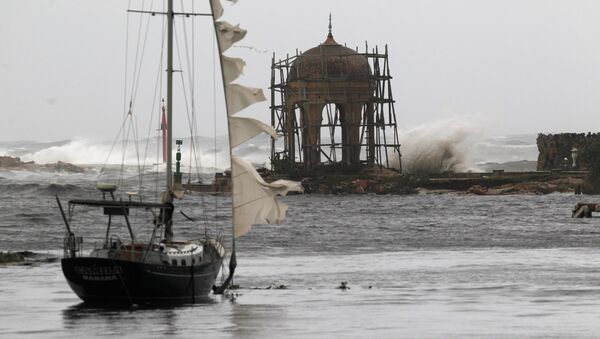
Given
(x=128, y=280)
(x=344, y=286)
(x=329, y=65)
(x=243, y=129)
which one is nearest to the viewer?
(x=128, y=280)

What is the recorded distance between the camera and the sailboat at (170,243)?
106 ft

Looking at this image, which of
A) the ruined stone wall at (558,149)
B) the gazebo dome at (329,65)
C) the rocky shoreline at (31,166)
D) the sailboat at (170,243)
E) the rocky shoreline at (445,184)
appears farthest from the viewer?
the rocky shoreline at (31,166)

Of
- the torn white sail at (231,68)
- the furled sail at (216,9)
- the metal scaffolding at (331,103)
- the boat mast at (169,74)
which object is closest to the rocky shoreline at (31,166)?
the metal scaffolding at (331,103)

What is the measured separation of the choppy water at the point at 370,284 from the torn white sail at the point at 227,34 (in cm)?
635

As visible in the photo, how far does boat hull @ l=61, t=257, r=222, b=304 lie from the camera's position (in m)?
32.3

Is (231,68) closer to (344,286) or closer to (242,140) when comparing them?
(242,140)

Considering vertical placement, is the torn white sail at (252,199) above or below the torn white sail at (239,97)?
below

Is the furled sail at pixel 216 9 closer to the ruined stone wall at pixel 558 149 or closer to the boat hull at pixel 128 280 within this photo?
the boat hull at pixel 128 280

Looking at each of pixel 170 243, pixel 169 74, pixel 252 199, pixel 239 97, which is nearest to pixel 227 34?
pixel 239 97

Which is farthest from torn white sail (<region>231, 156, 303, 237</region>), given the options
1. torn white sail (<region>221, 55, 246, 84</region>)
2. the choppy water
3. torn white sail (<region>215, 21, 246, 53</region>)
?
torn white sail (<region>215, 21, 246, 53</region>)

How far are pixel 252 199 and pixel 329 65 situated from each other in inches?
3204

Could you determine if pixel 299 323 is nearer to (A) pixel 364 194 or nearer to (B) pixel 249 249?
(B) pixel 249 249

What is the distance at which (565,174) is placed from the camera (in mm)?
114062

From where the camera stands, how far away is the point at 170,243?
1347 inches
